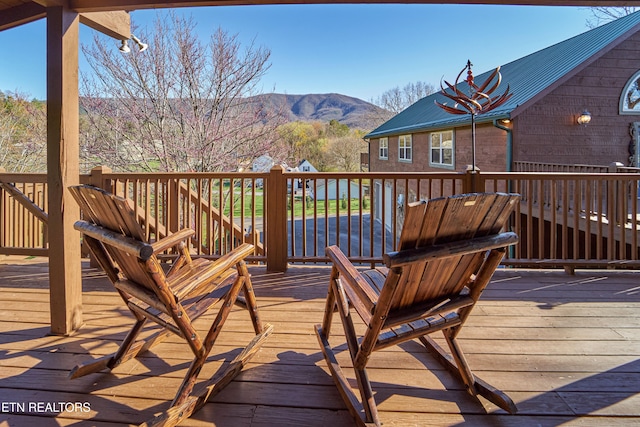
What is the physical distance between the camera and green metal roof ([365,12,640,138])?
8.48 meters

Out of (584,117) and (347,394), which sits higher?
(584,117)

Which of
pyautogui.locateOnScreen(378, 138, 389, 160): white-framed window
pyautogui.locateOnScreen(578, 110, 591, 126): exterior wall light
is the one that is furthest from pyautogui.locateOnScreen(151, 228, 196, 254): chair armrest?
pyautogui.locateOnScreen(378, 138, 389, 160): white-framed window

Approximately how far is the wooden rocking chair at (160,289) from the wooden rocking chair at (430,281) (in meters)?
0.54

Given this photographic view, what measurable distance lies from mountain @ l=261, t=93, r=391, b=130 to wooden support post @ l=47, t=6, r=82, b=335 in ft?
56.7

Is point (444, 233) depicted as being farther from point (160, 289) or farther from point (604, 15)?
point (604, 15)

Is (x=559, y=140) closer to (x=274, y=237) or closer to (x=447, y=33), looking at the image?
(x=274, y=237)

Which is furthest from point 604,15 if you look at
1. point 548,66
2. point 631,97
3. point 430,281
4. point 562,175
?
point 430,281

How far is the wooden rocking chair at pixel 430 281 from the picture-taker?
139 cm

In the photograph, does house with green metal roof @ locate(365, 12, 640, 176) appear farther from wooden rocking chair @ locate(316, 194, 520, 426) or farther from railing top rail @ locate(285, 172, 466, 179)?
wooden rocking chair @ locate(316, 194, 520, 426)

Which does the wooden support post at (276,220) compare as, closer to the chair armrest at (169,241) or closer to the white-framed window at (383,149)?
the chair armrest at (169,241)

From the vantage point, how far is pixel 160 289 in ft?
5.04

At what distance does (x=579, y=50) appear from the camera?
31.1 feet

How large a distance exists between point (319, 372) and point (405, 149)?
13.1m

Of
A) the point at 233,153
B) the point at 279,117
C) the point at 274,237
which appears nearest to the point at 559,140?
the point at 279,117
